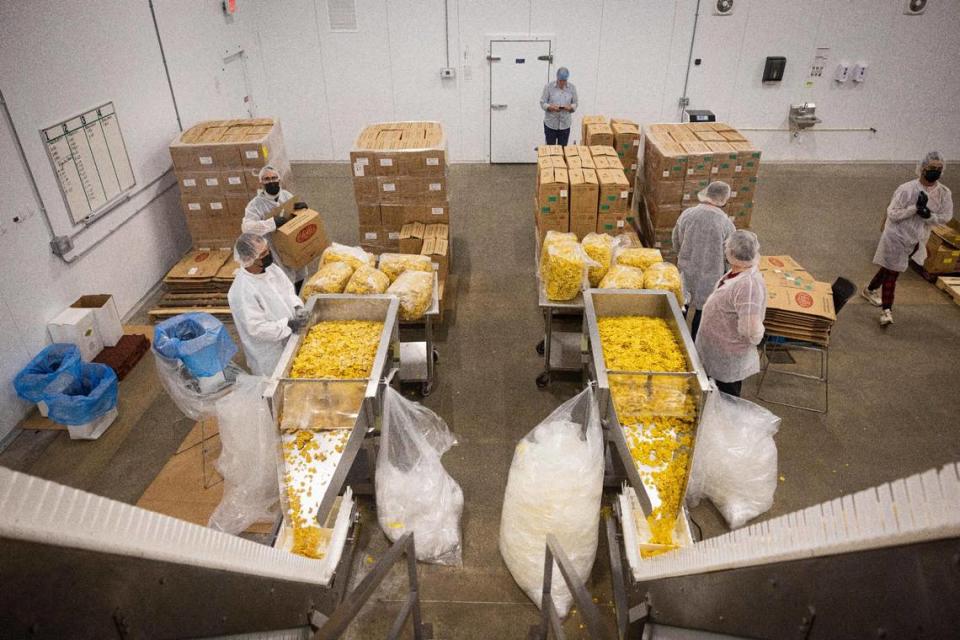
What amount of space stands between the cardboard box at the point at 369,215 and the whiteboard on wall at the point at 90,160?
2.32 meters

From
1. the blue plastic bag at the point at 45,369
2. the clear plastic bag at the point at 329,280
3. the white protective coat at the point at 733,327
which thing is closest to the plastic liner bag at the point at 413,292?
the clear plastic bag at the point at 329,280

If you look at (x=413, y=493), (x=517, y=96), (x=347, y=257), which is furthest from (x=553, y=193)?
(x=517, y=96)

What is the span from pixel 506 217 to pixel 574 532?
18.5 feet

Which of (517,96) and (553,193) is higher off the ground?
(517,96)

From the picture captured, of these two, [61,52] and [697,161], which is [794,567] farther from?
[61,52]

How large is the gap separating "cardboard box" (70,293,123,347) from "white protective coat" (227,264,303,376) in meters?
1.93

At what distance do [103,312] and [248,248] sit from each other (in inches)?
91.6

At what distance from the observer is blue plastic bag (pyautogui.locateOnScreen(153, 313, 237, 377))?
12.5 feet

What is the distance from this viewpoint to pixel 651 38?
29.6ft

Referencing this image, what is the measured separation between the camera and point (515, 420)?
457cm

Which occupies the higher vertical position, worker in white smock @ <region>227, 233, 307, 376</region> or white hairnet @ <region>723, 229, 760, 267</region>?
white hairnet @ <region>723, 229, 760, 267</region>

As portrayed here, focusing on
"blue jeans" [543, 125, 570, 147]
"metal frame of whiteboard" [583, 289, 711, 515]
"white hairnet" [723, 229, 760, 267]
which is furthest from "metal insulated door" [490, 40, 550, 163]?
"white hairnet" [723, 229, 760, 267]

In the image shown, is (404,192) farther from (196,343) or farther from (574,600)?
(574,600)

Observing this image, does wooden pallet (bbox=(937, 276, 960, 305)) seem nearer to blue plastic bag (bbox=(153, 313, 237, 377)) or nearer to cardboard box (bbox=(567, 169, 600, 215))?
cardboard box (bbox=(567, 169, 600, 215))
